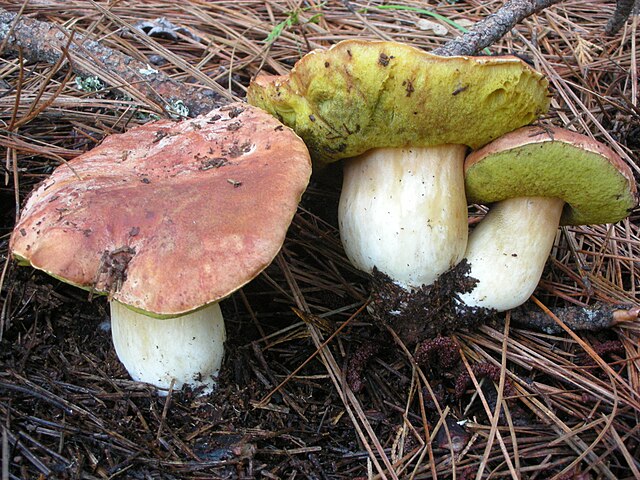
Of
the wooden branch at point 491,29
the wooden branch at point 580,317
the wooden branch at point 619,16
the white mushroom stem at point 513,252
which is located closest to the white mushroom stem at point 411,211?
the white mushroom stem at point 513,252

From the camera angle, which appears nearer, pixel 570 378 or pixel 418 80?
pixel 418 80

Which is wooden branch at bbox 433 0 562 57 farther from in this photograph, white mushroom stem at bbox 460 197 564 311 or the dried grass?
white mushroom stem at bbox 460 197 564 311

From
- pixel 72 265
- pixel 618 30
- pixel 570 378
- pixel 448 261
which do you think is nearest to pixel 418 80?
pixel 448 261

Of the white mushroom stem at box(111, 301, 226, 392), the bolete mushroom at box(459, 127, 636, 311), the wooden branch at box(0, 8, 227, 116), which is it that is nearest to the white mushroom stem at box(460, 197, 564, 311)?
the bolete mushroom at box(459, 127, 636, 311)

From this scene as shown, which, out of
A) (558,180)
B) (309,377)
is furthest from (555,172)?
(309,377)

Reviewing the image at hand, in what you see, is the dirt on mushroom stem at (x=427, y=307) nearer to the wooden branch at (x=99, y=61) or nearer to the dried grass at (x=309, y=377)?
the dried grass at (x=309, y=377)

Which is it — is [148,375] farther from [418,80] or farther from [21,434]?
[418,80]

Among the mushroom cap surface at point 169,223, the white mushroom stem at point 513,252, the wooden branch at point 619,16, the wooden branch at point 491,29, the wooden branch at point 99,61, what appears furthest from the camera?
the wooden branch at point 619,16
